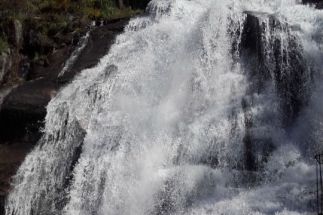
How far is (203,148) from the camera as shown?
16.9 meters

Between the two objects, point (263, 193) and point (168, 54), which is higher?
point (168, 54)

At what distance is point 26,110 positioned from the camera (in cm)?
1797

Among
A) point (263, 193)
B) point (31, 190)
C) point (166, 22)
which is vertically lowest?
point (31, 190)

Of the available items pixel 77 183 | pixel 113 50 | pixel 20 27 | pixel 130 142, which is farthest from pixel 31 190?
pixel 20 27

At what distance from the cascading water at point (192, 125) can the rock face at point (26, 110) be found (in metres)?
0.34

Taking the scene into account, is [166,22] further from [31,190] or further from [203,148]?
[31,190]

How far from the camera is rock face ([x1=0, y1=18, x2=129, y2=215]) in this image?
17203 millimetres

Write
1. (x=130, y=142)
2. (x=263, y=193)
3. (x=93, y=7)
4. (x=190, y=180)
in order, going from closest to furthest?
Result: (x=263, y=193)
(x=190, y=180)
(x=130, y=142)
(x=93, y=7)

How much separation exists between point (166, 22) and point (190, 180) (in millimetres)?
7503

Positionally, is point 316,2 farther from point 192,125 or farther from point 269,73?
point 192,125

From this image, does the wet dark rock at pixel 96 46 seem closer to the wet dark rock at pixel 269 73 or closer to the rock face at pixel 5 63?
the rock face at pixel 5 63

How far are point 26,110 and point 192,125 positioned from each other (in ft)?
18.2

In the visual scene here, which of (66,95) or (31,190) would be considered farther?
(66,95)

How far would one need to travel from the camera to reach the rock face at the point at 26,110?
17203 mm
